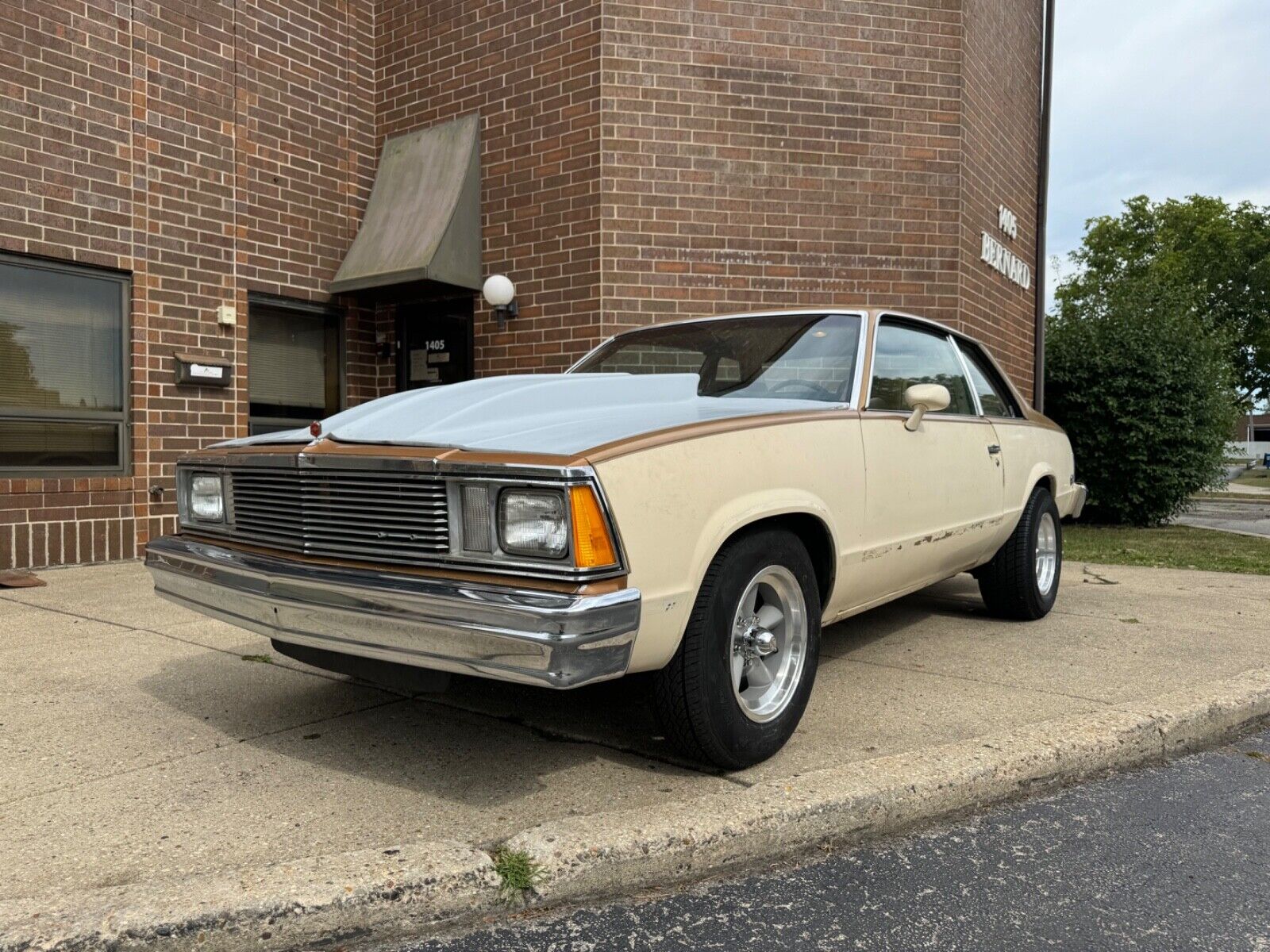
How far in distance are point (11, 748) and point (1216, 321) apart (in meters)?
43.3

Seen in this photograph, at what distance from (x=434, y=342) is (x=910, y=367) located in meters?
6.28

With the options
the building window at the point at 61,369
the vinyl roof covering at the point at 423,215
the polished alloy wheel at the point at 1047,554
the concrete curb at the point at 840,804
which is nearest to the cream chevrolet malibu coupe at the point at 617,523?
the concrete curb at the point at 840,804

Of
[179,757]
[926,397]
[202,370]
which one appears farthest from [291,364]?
[926,397]

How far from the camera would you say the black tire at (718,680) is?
2816 mm

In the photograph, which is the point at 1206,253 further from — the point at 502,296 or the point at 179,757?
the point at 179,757

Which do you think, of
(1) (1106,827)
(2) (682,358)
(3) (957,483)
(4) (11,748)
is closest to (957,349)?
(3) (957,483)

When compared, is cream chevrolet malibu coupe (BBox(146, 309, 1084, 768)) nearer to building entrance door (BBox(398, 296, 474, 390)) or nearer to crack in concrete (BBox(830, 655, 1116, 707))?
crack in concrete (BBox(830, 655, 1116, 707))

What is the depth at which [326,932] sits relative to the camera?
7.22 feet

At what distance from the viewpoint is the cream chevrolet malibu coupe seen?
257 centimetres

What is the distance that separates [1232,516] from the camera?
59.1ft

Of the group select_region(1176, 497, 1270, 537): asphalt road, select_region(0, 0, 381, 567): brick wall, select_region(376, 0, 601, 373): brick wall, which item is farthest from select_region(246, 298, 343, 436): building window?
select_region(1176, 497, 1270, 537): asphalt road

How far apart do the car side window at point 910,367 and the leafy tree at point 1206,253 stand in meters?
36.1

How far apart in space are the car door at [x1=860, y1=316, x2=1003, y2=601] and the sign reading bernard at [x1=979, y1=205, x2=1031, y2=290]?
5.84m

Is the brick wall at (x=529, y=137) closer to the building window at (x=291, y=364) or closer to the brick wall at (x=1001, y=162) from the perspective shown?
the building window at (x=291, y=364)
